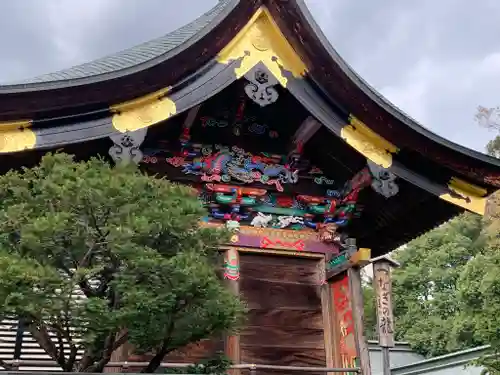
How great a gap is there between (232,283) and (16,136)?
245 cm

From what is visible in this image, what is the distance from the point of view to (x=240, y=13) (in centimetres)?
560

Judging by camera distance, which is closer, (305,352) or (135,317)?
(135,317)

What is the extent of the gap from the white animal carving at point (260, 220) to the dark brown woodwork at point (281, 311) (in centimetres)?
32

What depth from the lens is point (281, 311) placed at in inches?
244

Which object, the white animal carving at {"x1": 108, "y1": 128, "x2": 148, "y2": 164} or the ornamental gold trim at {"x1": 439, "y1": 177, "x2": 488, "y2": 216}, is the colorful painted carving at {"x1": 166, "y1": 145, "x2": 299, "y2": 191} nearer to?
the white animal carving at {"x1": 108, "y1": 128, "x2": 148, "y2": 164}

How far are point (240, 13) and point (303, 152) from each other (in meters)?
1.71

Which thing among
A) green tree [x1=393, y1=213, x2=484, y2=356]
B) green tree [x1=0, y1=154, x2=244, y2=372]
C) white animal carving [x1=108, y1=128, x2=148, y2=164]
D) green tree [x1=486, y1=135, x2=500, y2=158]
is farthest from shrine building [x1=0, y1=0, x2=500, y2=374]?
green tree [x1=486, y1=135, x2=500, y2=158]

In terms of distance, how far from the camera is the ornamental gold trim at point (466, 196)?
620cm

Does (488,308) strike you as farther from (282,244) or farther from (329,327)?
(282,244)

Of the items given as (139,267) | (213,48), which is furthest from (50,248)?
(213,48)

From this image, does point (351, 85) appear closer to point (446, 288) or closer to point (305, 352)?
point (305, 352)

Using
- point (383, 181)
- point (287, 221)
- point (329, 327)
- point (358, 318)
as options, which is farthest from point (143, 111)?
point (329, 327)

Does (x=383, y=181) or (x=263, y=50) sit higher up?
(x=263, y=50)

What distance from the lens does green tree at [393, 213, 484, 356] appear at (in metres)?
24.2
